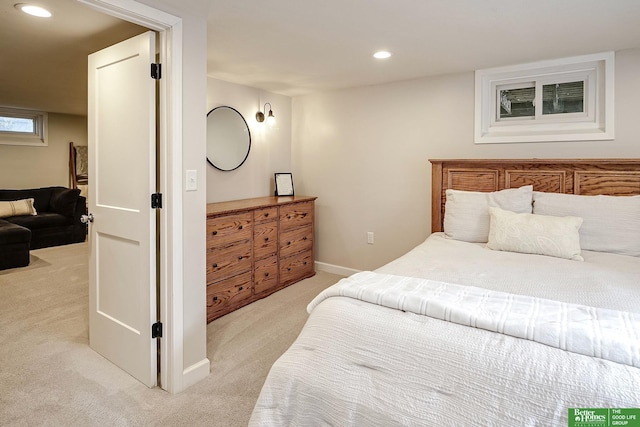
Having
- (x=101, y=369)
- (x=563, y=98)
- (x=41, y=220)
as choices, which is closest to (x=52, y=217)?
(x=41, y=220)

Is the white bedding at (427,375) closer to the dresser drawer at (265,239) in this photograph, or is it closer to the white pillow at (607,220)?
the white pillow at (607,220)

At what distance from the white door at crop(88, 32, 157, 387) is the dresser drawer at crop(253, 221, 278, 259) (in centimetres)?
133

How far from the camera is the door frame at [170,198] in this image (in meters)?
2.00

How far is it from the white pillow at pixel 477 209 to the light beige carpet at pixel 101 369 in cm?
144

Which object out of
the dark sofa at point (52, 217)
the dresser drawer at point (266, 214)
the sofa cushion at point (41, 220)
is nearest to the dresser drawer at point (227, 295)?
the dresser drawer at point (266, 214)

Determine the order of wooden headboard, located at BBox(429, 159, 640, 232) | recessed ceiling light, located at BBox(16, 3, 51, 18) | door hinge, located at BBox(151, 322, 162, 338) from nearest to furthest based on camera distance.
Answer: recessed ceiling light, located at BBox(16, 3, 51, 18), door hinge, located at BBox(151, 322, 162, 338), wooden headboard, located at BBox(429, 159, 640, 232)

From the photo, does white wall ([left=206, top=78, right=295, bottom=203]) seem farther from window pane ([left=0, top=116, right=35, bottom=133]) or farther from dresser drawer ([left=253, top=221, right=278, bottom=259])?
window pane ([left=0, top=116, right=35, bottom=133])

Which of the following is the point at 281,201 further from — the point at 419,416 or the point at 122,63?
the point at 419,416

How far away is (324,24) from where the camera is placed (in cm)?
235

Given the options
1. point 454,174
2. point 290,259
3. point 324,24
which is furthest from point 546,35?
point 290,259

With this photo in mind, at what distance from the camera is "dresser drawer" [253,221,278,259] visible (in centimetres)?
352

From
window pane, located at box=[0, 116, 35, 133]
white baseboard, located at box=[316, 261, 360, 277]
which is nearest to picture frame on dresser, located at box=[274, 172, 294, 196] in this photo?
white baseboard, located at box=[316, 261, 360, 277]

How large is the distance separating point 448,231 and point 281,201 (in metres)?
1.69

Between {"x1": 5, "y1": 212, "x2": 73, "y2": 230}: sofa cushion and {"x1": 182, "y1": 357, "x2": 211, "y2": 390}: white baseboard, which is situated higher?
{"x1": 5, "y1": 212, "x2": 73, "y2": 230}: sofa cushion
